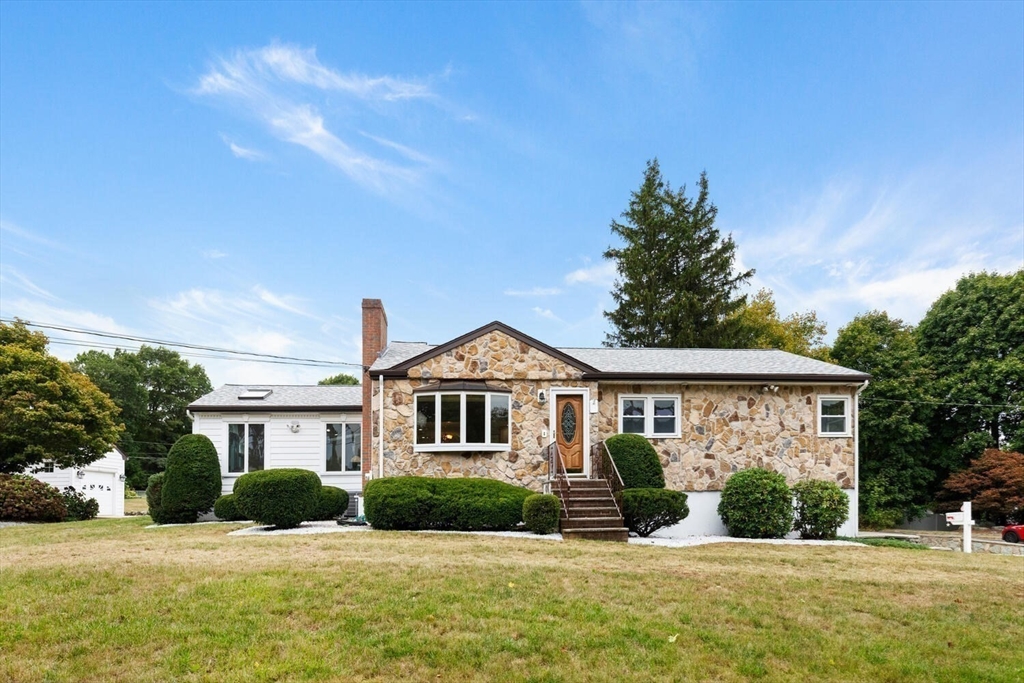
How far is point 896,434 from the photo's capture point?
28344 mm

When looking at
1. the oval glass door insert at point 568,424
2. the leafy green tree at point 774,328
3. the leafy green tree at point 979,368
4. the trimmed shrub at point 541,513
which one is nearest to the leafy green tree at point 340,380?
the leafy green tree at point 774,328

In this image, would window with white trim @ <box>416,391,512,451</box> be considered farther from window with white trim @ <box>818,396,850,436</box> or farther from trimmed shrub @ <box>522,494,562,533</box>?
window with white trim @ <box>818,396,850,436</box>

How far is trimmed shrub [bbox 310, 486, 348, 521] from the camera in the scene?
15920 millimetres

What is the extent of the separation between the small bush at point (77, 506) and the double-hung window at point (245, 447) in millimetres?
5531

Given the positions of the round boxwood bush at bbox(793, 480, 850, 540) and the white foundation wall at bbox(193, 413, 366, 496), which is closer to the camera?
the round boxwood bush at bbox(793, 480, 850, 540)

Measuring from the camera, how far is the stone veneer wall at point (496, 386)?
55.5 ft

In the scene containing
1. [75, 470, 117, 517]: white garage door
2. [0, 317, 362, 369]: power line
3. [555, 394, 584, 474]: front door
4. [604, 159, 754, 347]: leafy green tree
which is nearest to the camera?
[555, 394, 584, 474]: front door

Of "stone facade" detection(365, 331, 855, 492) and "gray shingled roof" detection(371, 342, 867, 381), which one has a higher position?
"gray shingled roof" detection(371, 342, 867, 381)

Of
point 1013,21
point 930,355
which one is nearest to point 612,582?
point 1013,21

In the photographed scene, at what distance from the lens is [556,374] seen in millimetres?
17500

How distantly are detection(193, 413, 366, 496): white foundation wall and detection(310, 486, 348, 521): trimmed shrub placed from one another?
11.5 ft

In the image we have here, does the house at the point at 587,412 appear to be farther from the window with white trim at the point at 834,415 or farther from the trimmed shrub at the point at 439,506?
the trimmed shrub at the point at 439,506

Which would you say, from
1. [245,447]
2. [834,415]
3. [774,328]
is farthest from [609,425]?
[774,328]

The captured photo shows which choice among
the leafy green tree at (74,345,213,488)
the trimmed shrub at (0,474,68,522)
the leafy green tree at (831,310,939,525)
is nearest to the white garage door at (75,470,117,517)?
the trimmed shrub at (0,474,68,522)
